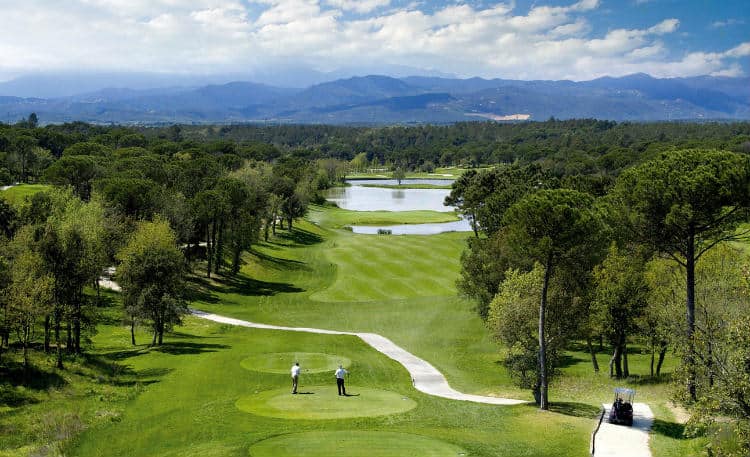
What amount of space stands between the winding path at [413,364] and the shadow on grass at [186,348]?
771 cm

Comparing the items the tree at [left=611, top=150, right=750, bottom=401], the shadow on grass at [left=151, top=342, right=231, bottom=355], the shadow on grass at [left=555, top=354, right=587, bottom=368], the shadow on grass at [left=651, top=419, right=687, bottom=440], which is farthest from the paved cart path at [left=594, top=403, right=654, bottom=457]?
the shadow on grass at [left=151, top=342, right=231, bottom=355]

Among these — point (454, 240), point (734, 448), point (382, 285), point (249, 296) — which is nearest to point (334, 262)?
point (382, 285)

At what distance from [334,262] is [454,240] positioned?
24784 millimetres

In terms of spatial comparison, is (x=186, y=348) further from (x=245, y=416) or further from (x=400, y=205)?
(x=400, y=205)

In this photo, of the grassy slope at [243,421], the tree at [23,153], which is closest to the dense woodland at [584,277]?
the grassy slope at [243,421]

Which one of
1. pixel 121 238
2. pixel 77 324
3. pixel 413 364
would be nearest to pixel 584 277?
pixel 413 364

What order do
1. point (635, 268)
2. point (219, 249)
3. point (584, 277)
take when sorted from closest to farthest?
point (635, 268)
point (584, 277)
point (219, 249)

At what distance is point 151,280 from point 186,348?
5.30m

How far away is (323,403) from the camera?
29594 millimetres

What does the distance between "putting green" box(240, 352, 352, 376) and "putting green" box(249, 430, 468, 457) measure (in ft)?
42.4

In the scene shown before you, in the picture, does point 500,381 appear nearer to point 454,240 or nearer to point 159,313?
point 159,313

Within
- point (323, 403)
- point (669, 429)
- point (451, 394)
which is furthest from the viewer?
point (451, 394)

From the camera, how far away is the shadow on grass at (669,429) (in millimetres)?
25266

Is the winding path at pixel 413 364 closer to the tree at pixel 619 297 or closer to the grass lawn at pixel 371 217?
the tree at pixel 619 297
